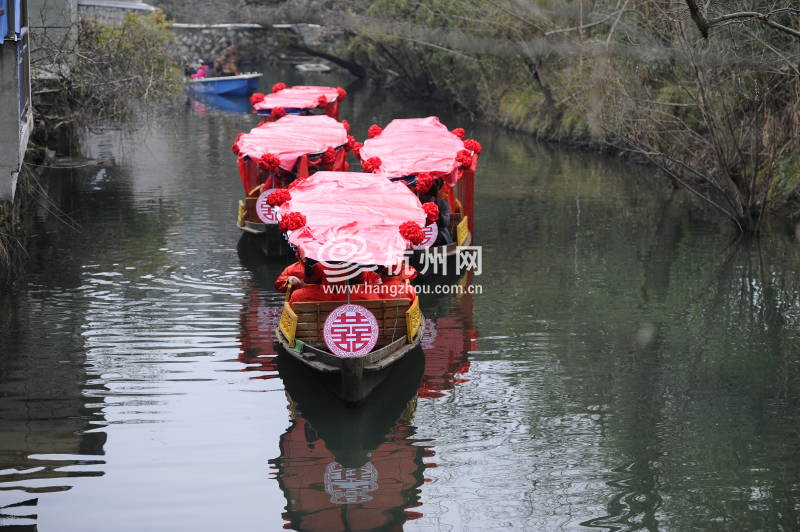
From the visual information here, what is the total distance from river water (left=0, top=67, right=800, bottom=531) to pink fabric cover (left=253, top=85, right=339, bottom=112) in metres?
4.20

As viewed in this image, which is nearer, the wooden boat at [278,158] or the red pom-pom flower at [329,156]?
the wooden boat at [278,158]

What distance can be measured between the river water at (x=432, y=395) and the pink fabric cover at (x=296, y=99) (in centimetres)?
420

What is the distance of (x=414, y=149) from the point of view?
20.0 meters

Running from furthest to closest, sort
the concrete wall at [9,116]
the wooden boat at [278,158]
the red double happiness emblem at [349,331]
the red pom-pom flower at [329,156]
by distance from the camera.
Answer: the red pom-pom flower at [329,156]
the wooden boat at [278,158]
the concrete wall at [9,116]
the red double happiness emblem at [349,331]

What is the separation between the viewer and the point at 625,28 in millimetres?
23906

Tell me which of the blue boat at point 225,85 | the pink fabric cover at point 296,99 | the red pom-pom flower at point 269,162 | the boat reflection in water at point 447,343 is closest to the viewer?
the boat reflection in water at point 447,343

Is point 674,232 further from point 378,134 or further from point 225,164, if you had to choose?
point 225,164

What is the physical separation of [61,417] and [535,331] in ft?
23.3

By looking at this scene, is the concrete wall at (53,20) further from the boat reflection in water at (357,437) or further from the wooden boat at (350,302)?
the wooden boat at (350,302)

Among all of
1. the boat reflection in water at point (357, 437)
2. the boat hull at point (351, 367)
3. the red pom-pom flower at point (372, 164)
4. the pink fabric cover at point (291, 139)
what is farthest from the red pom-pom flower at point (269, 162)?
the boat hull at point (351, 367)

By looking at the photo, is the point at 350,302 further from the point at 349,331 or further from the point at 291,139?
the point at 291,139

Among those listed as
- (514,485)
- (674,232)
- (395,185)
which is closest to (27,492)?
(514,485)

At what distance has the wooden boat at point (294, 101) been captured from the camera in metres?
26.7

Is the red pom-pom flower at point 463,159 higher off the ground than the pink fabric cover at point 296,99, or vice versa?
the pink fabric cover at point 296,99
